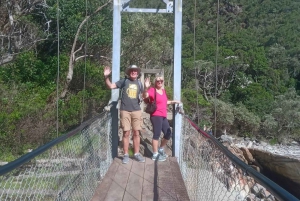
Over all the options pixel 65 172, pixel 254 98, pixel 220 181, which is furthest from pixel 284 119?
pixel 65 172

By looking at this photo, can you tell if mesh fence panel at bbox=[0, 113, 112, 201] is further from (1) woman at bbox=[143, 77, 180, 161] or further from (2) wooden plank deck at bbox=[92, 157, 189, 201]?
(1) woman at bbox=[143, 77, 180, 161]

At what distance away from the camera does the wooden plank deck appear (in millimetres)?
3125

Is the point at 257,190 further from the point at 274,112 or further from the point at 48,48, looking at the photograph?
the point at 274,112

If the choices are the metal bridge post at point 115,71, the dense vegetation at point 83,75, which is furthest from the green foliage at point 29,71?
the metal bridge post at point 115,71

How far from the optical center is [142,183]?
348cm

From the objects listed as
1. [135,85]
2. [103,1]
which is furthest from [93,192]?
[103,1]

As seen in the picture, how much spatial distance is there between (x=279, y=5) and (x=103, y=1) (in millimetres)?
34206

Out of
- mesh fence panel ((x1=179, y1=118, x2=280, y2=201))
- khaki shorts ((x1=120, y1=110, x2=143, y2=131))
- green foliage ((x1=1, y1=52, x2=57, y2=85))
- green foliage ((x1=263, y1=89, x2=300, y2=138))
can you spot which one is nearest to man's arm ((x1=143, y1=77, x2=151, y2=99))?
khaki shorts ((x1=120, y1=110, x2=143, y2=131))

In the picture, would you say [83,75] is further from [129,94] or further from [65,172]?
[65,172]

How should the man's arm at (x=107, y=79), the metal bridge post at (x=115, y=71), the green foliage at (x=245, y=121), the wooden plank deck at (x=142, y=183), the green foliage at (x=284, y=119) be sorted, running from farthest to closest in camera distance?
the green foliage at (x=284, y=119) → the green foliage at (x=245, y=121) → the metal bridge post at (x=115, y=71) → the man's arm at (x=107, y=79) → the wooden plank deck at (x=142, y=183)

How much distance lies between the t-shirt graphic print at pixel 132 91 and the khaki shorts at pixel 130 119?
15 cm

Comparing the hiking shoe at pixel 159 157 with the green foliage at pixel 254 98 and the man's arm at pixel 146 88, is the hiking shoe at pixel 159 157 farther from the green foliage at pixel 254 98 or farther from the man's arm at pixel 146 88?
the green foliage at pixel 254 98

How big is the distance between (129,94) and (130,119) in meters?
0.22

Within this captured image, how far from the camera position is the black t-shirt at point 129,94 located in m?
3.97
